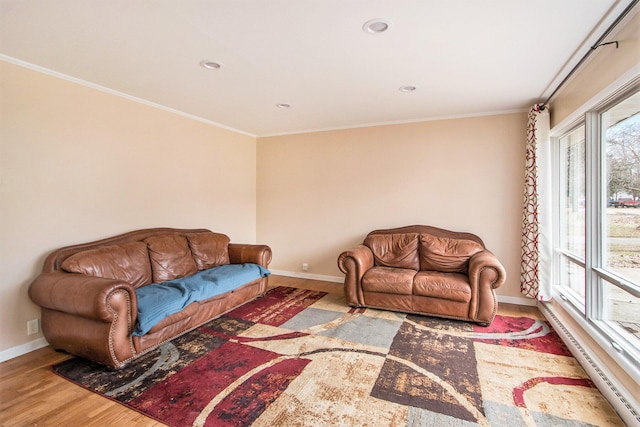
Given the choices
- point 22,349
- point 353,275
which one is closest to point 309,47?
point 353,275

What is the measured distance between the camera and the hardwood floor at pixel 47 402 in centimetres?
187

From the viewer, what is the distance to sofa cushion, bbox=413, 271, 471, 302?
11.0ft

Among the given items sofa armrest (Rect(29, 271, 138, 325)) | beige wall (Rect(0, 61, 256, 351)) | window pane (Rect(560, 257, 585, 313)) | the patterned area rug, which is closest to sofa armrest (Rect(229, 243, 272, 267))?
beige wall (Rect(0, 61, 256, 351))

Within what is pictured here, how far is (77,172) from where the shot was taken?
10.1 feet

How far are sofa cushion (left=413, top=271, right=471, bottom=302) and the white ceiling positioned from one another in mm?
2117

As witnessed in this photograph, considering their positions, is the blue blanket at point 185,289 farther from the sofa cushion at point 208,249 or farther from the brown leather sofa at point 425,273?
the brown leather sofa at point 425,273

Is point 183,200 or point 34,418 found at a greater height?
point 183,200

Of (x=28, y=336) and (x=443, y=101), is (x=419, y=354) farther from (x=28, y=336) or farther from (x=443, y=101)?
(x=28, y=336)

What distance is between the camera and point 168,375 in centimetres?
235

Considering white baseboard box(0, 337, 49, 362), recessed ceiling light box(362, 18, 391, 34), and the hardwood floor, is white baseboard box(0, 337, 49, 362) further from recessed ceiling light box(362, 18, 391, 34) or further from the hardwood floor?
recessed ceiling light box(362, 18, 391, 34)

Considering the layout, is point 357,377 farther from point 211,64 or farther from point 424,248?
point 211,64

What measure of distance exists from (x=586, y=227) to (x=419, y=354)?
69.9 inches

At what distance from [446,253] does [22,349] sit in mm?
4494

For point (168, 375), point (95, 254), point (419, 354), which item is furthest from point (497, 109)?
point (95, 254)
